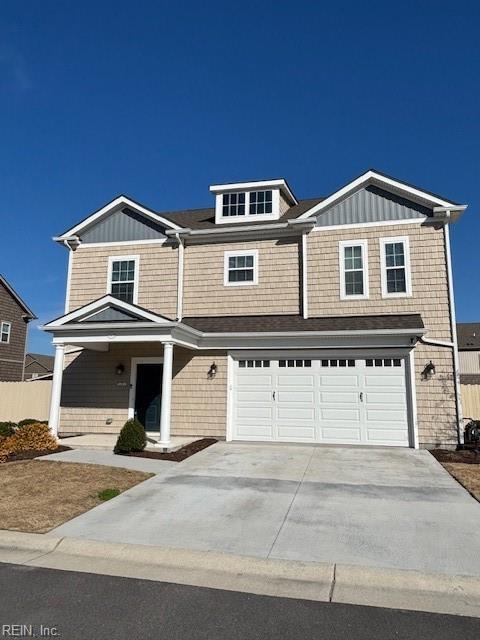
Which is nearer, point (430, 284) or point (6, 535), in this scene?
point (6, 535)

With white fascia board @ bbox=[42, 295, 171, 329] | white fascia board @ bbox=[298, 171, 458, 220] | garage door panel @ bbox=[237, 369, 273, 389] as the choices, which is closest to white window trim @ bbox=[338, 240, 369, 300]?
white fascia board @ bbox=[298, 171, 458, 220]

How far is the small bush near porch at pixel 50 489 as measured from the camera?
6.20 metres

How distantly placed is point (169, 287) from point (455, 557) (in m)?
11.2

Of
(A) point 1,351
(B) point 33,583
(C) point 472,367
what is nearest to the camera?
(B) point 33,583

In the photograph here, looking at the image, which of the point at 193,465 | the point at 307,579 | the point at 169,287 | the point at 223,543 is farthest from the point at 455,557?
the point at 169,287

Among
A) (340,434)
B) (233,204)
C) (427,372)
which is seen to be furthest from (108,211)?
(427,372)

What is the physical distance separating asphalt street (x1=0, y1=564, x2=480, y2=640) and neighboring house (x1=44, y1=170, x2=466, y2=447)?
7178 mm

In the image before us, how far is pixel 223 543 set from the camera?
17.5 ft

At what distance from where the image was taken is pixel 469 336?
43375 mm

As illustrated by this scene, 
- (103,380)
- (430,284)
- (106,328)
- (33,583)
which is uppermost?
(430,284)

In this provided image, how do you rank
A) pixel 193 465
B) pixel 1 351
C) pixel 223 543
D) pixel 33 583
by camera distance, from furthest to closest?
pixel 1 351, pixel 193 465, pixel 223 543, pixel 33 583

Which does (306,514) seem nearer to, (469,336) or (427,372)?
(427,372)

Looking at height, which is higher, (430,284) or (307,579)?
(430,284)

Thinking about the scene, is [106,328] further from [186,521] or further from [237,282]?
[186,521]
